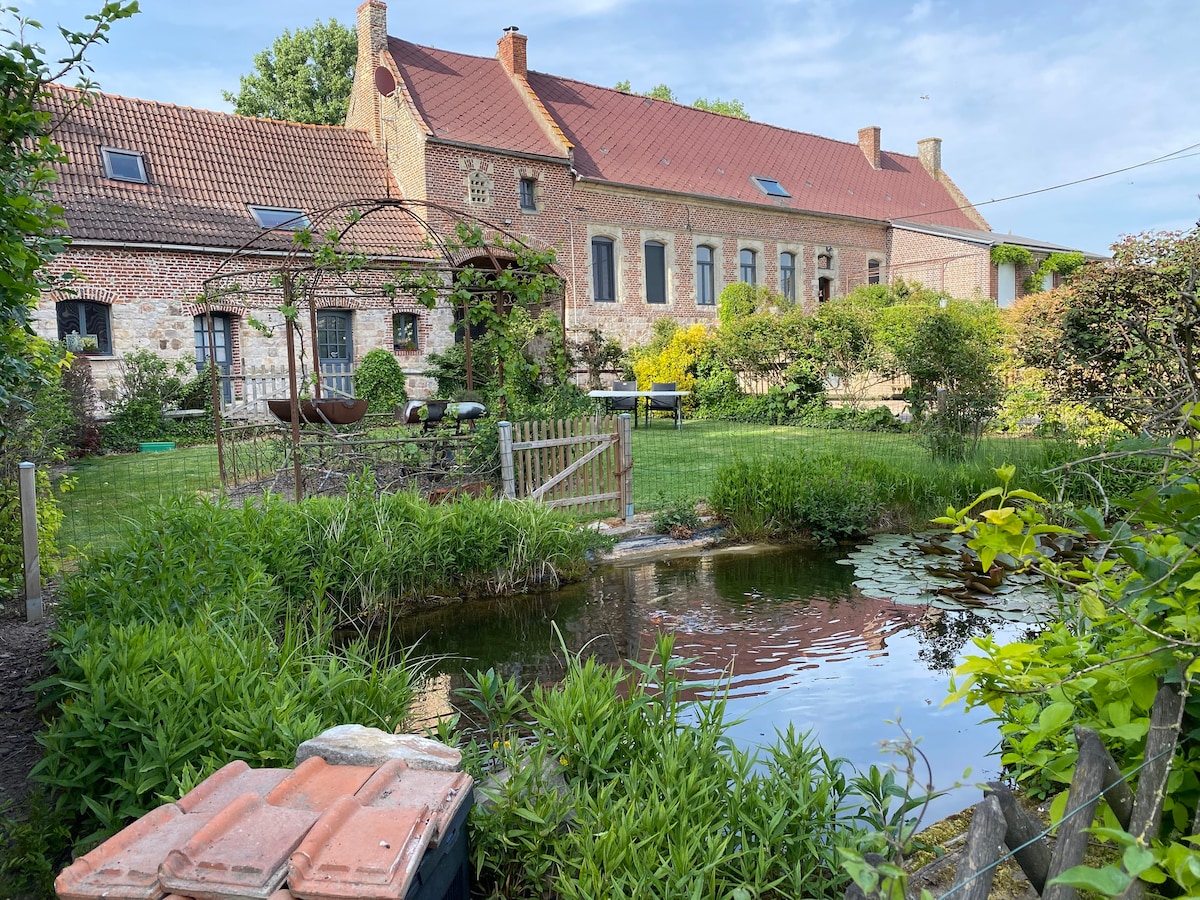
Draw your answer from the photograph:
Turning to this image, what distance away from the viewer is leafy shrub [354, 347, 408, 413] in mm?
18094

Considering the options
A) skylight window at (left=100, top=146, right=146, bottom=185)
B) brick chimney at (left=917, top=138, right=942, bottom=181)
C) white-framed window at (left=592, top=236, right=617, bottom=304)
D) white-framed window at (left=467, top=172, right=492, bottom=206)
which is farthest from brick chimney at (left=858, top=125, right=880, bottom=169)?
skylight window at (left=100, top=146, right=146, bottom=185)

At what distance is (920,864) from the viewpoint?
2.59 metres

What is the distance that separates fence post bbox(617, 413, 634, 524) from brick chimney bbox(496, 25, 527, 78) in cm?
1787

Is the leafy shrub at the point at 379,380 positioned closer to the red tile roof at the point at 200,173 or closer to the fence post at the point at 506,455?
the red tile roof at the point at 200,173

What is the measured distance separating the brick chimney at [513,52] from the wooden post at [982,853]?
24052 mm

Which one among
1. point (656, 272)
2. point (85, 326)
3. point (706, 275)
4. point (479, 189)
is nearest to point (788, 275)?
point (706, 275)

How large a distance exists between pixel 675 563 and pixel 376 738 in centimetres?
497

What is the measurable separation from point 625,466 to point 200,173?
14.1 metres

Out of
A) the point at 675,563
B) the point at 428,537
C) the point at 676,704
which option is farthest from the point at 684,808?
the point at 675,563

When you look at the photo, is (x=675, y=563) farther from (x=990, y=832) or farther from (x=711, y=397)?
(x=711, y=397)

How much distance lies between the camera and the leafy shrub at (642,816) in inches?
93.3

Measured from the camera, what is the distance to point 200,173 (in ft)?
58.9

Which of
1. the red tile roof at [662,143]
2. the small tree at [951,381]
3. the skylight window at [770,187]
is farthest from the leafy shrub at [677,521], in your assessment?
the skylight window at [770,187]

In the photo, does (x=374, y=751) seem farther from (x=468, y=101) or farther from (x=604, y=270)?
(x=604, y=270)
